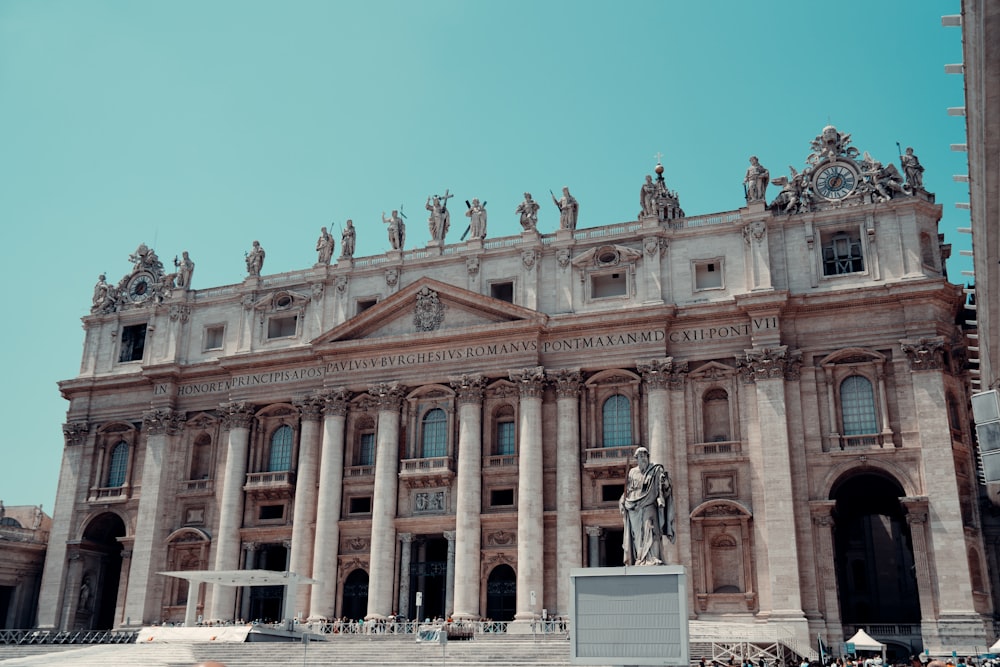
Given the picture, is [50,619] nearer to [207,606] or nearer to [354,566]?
[207,606]

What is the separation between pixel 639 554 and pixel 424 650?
13389mm

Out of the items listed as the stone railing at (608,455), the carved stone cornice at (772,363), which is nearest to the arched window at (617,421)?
the stone railing at (608,455)

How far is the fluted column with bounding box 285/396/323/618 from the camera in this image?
46.5 metres

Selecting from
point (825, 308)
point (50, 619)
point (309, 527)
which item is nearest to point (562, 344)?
point (825, 308)

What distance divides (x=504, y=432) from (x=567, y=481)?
4.62 metres

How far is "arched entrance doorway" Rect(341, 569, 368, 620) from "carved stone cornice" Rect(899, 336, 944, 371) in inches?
1019

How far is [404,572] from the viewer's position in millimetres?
45000

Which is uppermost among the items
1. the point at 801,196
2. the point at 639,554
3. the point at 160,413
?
the point at 801,196

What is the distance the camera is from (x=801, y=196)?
1761 inches

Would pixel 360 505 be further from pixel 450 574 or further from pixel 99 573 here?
pixel 99 573

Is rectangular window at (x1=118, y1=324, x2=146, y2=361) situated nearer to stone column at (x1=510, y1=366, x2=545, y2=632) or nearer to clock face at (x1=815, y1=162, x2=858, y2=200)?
stone column at (x1=510, y1=366, x2=545, y2=632)

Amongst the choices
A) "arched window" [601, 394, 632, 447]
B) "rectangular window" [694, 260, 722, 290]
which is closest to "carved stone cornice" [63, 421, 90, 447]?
"arched window" [601, 394, 632, 447]

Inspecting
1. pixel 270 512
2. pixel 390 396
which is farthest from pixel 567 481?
pixel 270 512

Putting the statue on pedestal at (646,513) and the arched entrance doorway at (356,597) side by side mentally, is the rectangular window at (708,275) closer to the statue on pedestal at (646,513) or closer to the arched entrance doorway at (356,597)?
Answer: the arched entrance doorway at (356,597)
